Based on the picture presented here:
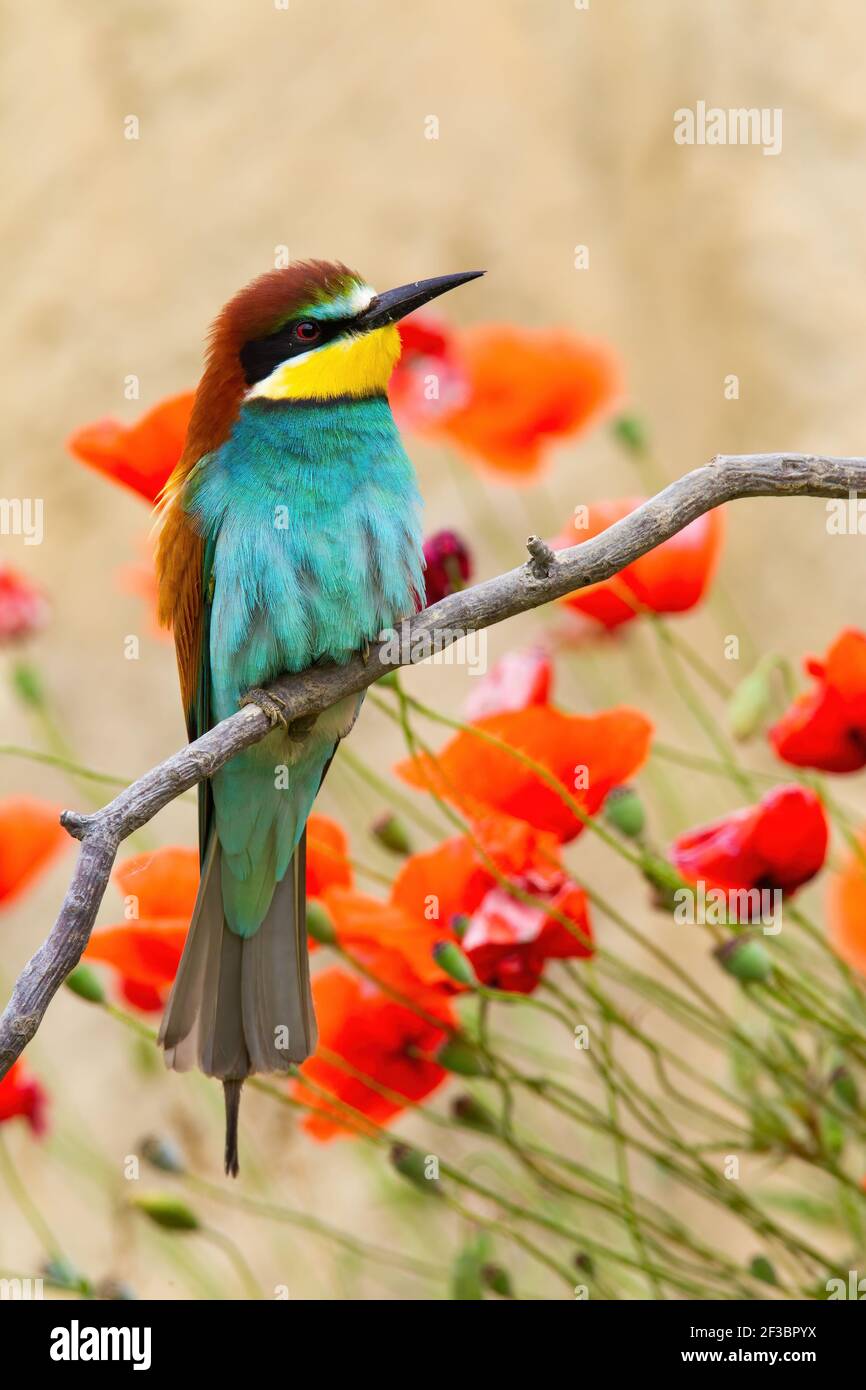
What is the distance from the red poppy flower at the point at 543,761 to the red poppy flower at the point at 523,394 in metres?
0.48

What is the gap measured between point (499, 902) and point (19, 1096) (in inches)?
17.6

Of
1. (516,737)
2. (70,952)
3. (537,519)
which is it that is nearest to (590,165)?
(537,519)

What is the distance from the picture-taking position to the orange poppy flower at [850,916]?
116 centimetres

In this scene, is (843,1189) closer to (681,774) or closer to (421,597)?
(421,597)

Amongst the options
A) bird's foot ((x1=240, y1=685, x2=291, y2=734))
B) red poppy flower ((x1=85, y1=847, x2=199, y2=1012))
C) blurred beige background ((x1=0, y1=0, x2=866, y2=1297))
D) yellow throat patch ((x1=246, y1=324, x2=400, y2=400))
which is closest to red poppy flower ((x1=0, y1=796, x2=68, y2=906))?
red poppy flower ((x1=85, y1=847, x2=199, y2=1012))

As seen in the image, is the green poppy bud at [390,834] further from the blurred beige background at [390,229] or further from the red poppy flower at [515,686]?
the blurred beige background at [390,229]

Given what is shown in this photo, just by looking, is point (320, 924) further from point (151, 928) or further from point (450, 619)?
point (450, 619)

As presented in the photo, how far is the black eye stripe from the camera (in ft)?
4.79

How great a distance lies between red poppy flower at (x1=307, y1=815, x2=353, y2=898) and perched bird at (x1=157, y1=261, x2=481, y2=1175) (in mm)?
172

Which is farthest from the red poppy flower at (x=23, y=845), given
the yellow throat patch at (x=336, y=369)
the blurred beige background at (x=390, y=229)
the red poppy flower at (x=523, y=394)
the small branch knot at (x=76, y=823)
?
the blurred beige background at (x=390, y=229)

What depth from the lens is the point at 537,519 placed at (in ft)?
8.78

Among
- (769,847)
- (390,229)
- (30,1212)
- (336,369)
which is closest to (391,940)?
(769,847)

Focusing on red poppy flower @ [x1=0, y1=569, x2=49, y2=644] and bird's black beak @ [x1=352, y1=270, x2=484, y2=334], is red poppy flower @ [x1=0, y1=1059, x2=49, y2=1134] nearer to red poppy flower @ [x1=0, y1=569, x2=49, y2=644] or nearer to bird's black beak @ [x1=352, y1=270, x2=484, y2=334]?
red poppy flower @ [x1=0, y1=569, x2=49, y2=644]

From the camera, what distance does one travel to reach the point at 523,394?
60.2 inches
